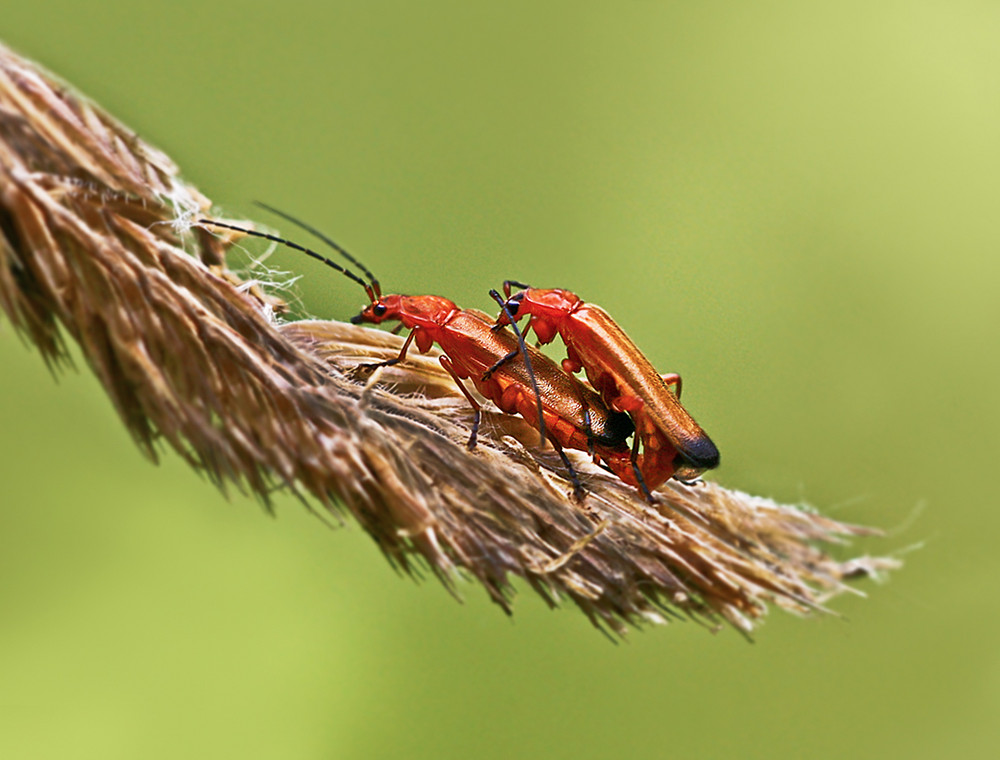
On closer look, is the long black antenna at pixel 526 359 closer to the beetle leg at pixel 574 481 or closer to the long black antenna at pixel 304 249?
the beetle leg at pixel 574 481

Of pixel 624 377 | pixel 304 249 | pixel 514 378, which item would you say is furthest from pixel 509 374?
pixel 304 249

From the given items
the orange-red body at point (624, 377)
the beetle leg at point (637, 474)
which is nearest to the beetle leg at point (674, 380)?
the orange-red body at point (624, 377)

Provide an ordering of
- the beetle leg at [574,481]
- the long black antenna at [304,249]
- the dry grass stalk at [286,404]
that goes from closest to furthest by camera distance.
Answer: the dry grass stalk at [286,404] < the long black antenna at [304,249] < the beetle leg at [574,481]

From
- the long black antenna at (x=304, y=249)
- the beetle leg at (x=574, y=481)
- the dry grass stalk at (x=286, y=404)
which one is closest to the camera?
the dry grass stalk at (x=286, y=404)

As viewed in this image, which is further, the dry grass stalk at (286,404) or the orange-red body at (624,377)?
the orange-red body at (624,377)

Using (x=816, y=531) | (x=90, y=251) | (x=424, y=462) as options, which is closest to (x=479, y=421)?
(x=424, y=462)

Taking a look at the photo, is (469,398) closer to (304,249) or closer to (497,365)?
(497,365)

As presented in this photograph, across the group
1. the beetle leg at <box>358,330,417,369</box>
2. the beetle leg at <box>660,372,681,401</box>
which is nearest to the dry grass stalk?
the beetle leg at <box>358,330,417,369</box>
